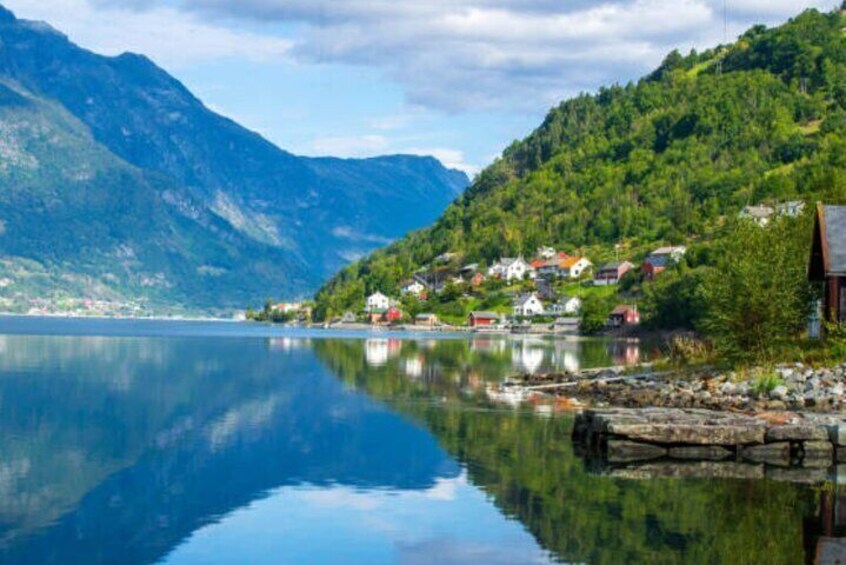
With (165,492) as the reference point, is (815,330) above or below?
above

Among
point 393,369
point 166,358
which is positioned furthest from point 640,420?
point 166,358

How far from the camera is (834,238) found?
59469mm

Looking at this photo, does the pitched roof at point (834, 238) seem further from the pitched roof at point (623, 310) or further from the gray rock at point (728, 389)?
the pitched roof at point (623, 310)

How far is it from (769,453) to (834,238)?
76.5 ft

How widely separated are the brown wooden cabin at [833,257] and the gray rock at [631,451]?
22219 millimetres

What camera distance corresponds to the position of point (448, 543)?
28281 millimetres

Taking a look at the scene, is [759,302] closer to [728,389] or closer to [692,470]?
[728,389]

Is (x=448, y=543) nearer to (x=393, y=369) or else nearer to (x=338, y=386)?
(x=338, y=386)

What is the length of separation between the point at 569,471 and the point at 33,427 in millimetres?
25523

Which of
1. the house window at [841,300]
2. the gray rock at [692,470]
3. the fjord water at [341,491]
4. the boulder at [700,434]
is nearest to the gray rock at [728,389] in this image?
the fjord water at [341,491]

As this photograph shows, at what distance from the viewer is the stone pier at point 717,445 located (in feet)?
127

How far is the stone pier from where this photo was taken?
38.6m

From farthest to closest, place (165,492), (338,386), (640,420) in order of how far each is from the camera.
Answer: (338,386), (640,420), (165,492)

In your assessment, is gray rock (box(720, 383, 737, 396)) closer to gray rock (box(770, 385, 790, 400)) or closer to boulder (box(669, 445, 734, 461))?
gray rock (box(770, 385, 790, 400))
